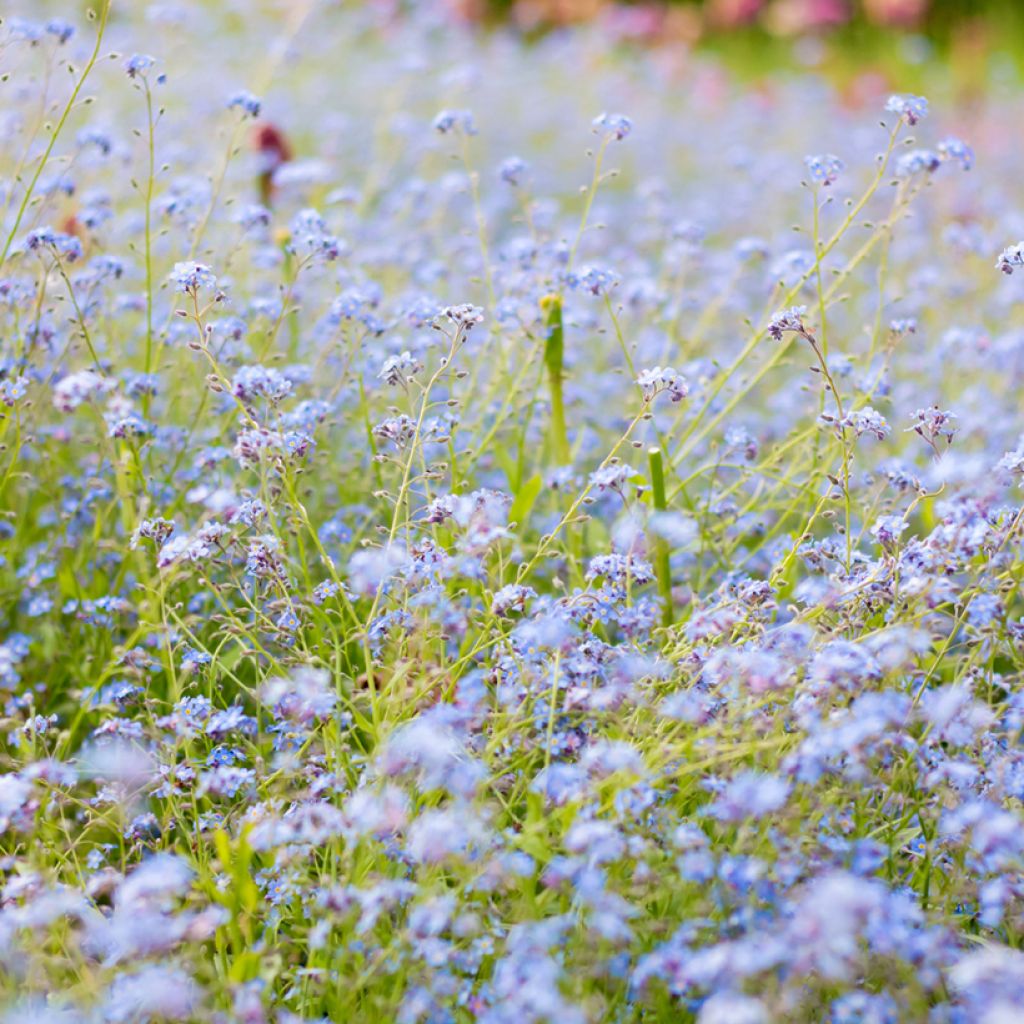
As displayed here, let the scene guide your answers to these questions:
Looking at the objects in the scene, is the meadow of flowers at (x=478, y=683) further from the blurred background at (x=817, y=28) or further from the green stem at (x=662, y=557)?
the blurred background at (x=817, y=28)

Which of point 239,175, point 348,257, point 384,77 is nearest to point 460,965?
point 348,257

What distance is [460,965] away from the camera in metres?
2.28

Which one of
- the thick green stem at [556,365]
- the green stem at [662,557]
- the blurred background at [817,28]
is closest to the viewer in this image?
the green stem at [662,557]

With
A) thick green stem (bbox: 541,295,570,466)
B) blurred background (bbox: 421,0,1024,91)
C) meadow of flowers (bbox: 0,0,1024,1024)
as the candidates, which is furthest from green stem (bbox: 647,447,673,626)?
blurred background (bbox: 421,0,1024,91)

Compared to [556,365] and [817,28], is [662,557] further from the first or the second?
[817,28]

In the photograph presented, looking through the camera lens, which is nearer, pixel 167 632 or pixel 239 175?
pixel 167 632

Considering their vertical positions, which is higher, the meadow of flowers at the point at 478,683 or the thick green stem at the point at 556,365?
the thick green stem at the point at 556,365

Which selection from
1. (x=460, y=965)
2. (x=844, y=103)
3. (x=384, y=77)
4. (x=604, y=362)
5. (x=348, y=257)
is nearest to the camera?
(x=460, y=965)

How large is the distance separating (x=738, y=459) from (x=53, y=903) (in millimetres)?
3067

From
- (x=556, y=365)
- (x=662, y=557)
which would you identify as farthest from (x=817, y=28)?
(x=662, y=557)

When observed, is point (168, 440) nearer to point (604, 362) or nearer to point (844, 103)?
point (604, 362)

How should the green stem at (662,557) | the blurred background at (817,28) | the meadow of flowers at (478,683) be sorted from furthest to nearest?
the blurred background at (817,28) → the green stem at (662,557) → the meadow of flowers at (478,683)

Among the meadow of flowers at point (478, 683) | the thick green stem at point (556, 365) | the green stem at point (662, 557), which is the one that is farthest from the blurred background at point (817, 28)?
the green stem at point (662, 557)

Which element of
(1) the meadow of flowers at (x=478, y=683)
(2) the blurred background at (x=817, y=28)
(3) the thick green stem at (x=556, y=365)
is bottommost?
(1) the meadow of flowers at (x=478, y=683)
